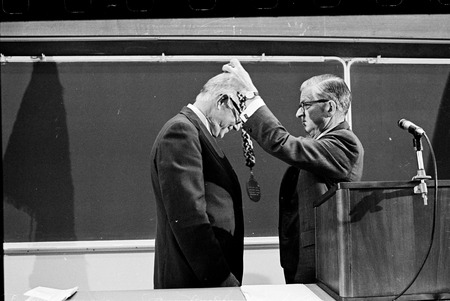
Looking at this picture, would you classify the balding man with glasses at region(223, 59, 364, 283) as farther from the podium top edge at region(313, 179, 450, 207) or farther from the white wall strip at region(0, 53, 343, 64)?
the podium top edge at region(313, 179, 450, 207)

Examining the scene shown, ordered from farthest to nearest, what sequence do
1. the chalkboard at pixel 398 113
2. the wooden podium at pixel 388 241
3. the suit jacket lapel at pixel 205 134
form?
the chalkboard at pixel 398 113 → the suit jacket lapel at pixel 205 134 → the wooden podium at pixel 388 241

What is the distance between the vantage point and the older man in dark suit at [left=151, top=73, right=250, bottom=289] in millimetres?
2273

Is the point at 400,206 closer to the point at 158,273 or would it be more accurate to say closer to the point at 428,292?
the point at 428,292

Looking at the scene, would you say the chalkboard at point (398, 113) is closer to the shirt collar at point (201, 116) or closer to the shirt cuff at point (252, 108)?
the shirt cuff at point (252, 108)

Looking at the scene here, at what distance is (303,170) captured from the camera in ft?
7.82

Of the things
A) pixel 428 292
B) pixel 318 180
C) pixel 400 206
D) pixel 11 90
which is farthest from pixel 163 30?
pixel 428 292

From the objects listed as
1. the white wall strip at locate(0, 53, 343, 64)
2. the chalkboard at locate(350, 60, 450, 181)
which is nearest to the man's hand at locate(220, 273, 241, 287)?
the chalkboard at locate(350, 60, 450, 181)

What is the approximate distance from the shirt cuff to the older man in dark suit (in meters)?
0.09

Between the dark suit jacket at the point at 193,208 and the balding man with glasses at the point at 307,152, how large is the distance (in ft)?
0.66

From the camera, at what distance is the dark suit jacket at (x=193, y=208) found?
2273 millimetres

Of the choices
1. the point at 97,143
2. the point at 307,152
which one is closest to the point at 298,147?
the point at 307,152

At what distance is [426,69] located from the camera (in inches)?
100

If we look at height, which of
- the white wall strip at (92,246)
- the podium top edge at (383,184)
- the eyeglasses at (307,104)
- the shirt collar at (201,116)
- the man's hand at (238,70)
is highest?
the man's hand at (238,70)

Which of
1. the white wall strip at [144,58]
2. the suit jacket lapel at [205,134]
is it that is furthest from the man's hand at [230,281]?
the white wall strip at [144,58]
